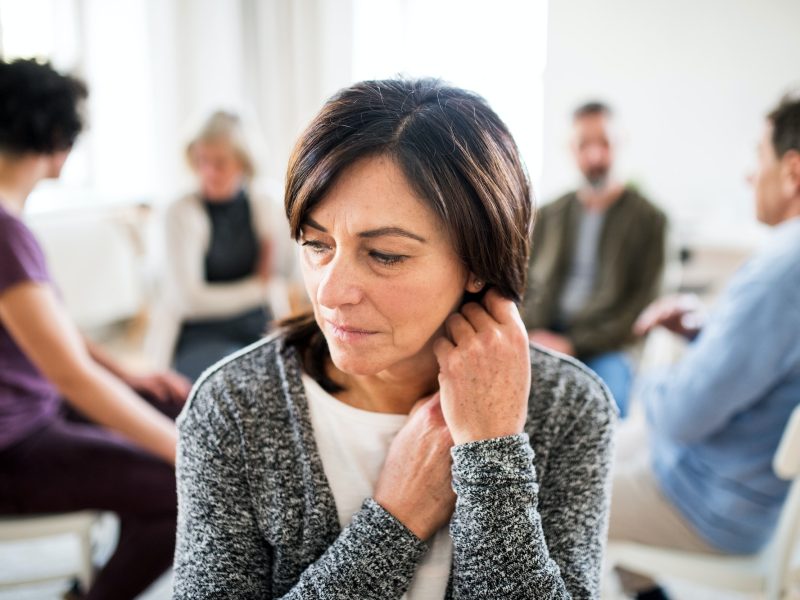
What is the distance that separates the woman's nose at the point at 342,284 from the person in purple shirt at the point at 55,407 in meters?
0.79

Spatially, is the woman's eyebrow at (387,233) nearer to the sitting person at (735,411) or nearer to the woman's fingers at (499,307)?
the woman's fingers at (499,307)

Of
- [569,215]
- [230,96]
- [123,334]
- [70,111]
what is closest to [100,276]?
[123,334]

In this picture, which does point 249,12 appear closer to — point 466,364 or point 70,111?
point 70,111

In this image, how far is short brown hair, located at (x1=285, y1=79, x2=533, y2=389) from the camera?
79cm

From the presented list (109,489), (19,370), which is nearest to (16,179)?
(19,370)

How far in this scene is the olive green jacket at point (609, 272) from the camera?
2355mm

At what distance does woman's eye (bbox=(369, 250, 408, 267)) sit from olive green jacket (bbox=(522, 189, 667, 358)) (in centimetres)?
155

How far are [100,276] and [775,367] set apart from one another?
10.8 feet

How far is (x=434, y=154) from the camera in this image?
793 millimetres

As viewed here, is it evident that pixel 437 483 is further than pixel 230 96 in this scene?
No

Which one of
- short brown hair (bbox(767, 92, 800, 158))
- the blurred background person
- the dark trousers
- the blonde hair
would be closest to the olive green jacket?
the blurred background person

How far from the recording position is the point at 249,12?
4.14 m

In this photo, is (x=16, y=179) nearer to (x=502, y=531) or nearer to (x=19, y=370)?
(x=19, y=370)

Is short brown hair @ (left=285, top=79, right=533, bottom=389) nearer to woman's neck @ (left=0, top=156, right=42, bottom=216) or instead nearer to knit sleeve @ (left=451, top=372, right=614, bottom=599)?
knit sleeve @ (left=451, top=372, right=614, bottom=599)
